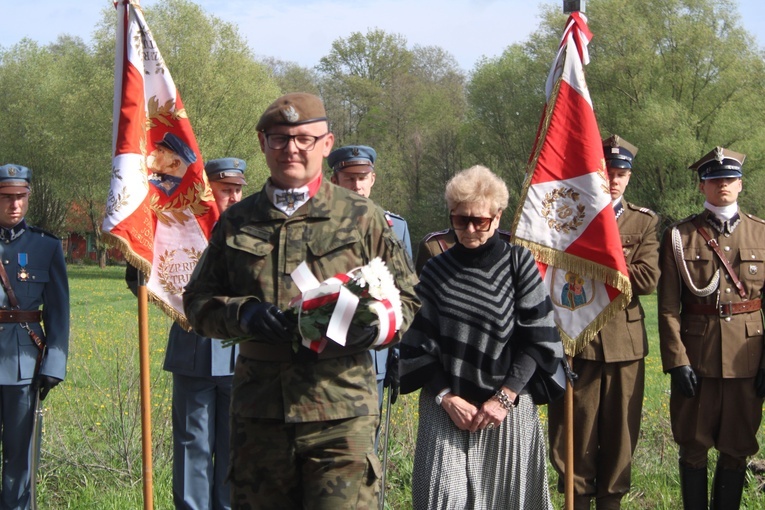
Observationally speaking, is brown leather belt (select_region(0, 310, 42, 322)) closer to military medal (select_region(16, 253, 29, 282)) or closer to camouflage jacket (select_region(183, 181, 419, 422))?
military medal (select_region(16, 253, 29, 282))

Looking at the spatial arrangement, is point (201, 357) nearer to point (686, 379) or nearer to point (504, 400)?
point (504, 400)

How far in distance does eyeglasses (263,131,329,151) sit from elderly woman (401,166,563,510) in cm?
94

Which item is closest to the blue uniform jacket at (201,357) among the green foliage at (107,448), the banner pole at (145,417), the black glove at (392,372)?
the banner pole at (145,417)

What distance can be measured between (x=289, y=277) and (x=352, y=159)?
7.47 ft

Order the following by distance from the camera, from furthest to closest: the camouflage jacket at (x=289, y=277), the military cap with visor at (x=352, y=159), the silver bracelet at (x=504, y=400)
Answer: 1. the military cap with visor at (x=352, y=159)
2. the silver bracelet at (x=504, y=400)
3. the camouflage jacket at (x=289, y=277)

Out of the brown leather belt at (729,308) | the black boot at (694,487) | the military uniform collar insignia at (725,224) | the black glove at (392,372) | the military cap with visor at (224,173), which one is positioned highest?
the military cap with visor at (224,173)

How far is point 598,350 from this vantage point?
5289 millimetres

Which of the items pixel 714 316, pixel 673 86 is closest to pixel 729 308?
pixel 714 316

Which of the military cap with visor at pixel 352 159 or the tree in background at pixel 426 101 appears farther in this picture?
the tree in background at pixel 426 101

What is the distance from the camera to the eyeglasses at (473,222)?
414 centimetres

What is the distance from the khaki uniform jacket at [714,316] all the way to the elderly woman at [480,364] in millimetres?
1463

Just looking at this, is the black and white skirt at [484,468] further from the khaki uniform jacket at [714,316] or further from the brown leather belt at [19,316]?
the brown leather belt at [19,316]

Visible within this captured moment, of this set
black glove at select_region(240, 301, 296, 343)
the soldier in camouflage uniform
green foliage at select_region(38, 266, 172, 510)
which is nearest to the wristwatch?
the soldier in camouflage uniform

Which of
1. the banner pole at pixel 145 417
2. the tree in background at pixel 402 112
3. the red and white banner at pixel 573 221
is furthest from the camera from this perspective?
the tree in background at pixel 402 112
